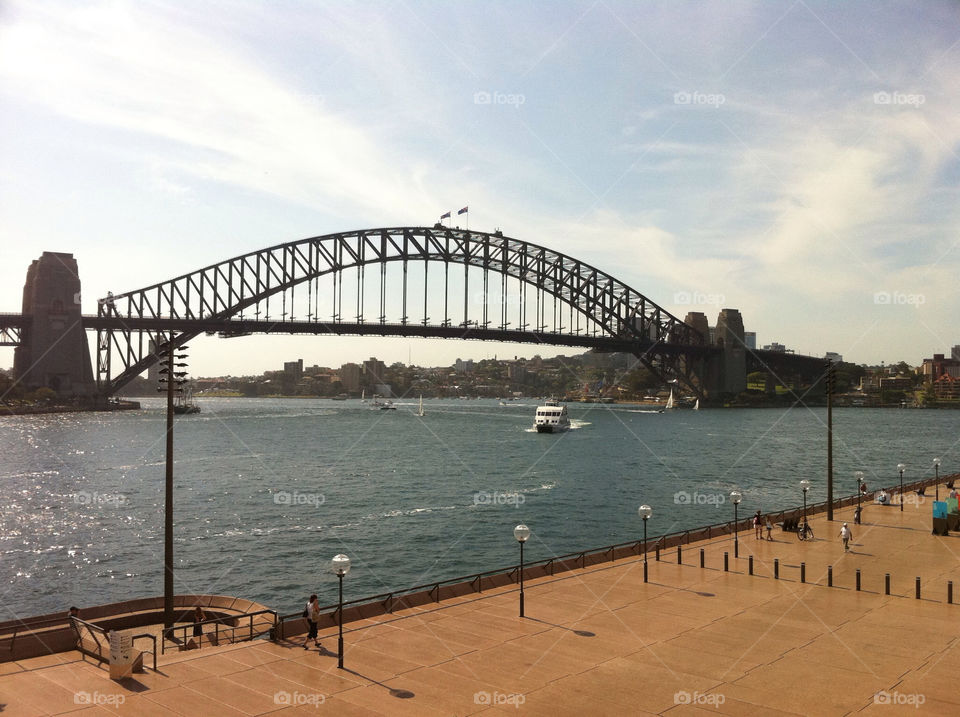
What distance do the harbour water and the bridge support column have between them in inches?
1288

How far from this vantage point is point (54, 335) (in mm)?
131750

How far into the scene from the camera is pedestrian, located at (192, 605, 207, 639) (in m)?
17.3

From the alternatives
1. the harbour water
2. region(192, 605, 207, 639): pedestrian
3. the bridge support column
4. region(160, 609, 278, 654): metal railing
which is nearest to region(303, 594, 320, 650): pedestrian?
region(160, 609, 278, 654): metal railing

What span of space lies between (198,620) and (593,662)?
30.3 ft

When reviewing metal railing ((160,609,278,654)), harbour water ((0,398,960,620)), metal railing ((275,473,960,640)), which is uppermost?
metal railing ((275,473,960,640))

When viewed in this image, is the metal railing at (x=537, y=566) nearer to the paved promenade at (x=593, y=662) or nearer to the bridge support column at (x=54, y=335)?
the paved promenade at (x=593, y=662)

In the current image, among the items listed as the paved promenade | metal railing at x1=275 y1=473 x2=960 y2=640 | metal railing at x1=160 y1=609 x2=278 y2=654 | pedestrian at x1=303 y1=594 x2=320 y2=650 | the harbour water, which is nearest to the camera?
the paved promenade

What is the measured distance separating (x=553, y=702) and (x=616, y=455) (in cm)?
6656

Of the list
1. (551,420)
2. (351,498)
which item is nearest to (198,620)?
(351,498)

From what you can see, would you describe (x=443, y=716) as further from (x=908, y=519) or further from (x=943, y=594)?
(x=908, y=519)

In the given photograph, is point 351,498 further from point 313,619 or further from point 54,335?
point 54,335

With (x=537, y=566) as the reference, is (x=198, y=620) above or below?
below

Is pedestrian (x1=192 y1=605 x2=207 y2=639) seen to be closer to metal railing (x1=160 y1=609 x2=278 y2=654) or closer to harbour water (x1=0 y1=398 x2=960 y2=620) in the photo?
metal railing (x1=160 y1=609 x2=278 y2=654)

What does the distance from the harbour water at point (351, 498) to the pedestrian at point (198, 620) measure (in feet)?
24.8
